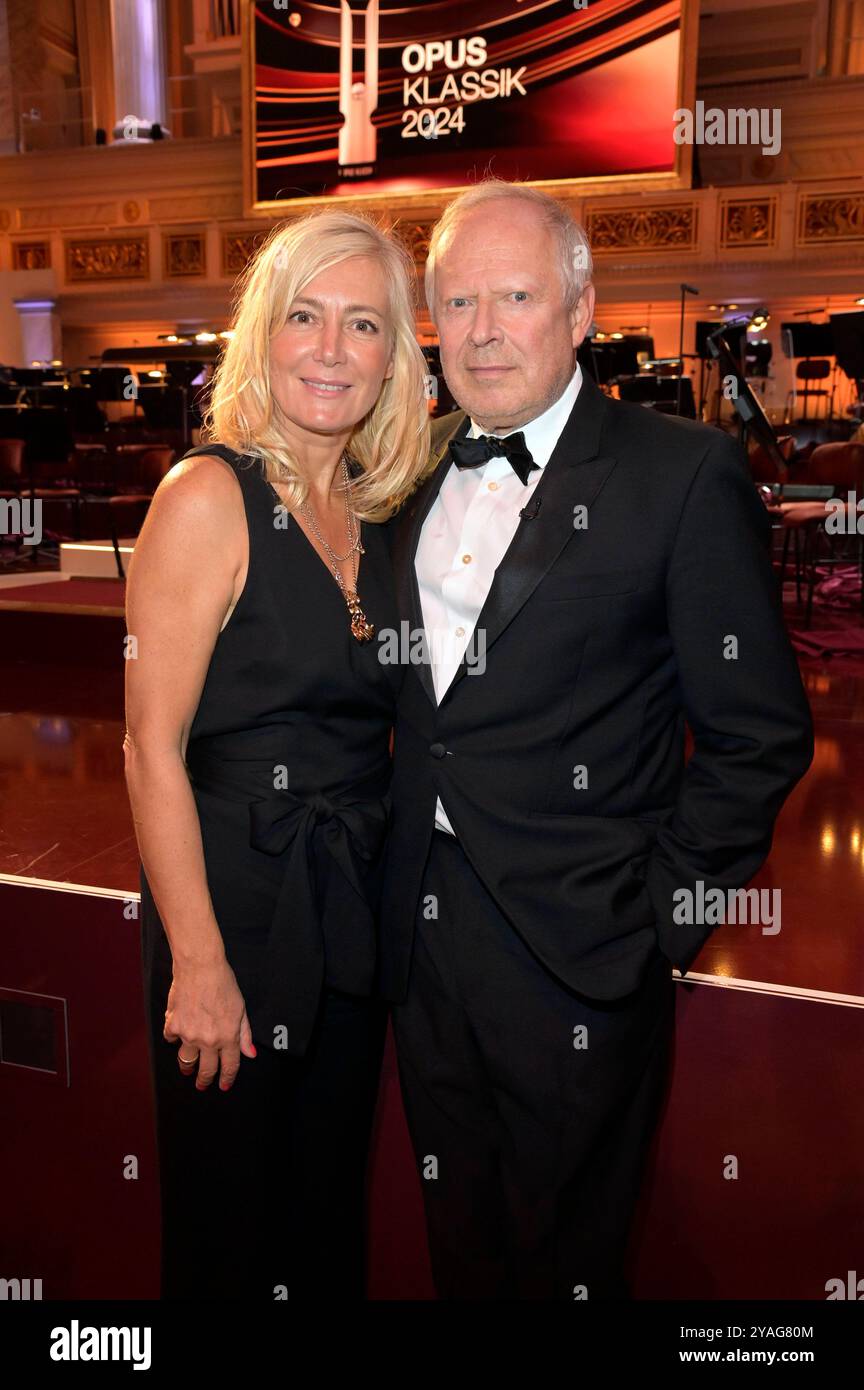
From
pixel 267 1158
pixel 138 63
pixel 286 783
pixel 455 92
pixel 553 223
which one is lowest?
pixel 267 1158

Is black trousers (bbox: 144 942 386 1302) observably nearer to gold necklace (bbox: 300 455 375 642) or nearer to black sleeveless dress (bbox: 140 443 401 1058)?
black sleeveless dress (bbox: 140 443 401 1058)

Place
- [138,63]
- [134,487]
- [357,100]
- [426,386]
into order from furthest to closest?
[138,63]
[357,100]
[134,487]
[426,386]

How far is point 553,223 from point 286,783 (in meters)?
0.82

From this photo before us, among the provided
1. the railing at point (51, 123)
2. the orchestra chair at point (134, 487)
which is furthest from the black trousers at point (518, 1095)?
the railing at point (51, 123)

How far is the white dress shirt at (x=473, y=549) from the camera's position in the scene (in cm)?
143

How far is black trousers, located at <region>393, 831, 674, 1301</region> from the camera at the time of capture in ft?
4.71

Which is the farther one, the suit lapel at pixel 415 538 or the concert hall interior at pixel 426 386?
the concert hall interior at pixel 426 386

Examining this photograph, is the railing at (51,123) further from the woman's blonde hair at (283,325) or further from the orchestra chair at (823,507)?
the woman's blonde hair at (283,325)

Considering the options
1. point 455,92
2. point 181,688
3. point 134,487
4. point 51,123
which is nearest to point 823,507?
point 181,688

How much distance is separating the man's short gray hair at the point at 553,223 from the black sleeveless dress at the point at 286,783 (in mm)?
433

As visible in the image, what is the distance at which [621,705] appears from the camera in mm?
1393

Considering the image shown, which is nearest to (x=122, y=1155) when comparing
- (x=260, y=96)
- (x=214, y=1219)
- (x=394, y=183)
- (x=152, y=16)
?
(x=214, y=1219)

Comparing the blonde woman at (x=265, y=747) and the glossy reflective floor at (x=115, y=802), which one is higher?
the blonde woman at (x=265, y=747)

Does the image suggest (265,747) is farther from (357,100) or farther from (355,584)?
(357,100)
